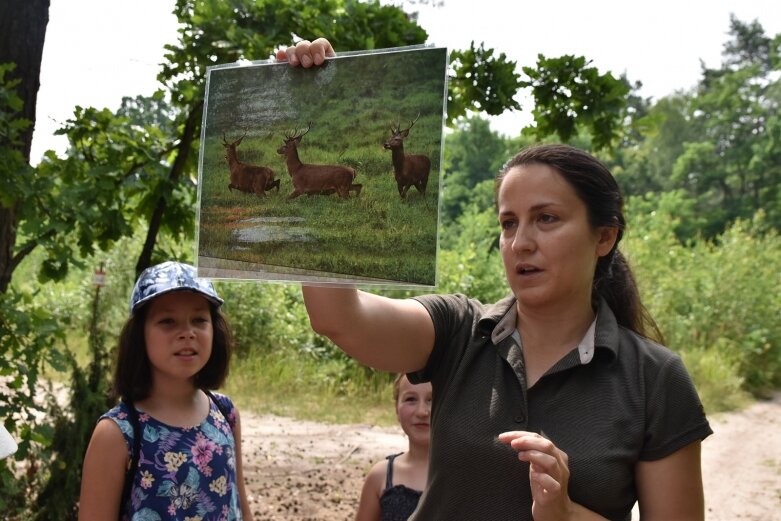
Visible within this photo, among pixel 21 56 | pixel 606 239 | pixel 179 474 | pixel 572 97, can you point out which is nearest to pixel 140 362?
pixel 179 474

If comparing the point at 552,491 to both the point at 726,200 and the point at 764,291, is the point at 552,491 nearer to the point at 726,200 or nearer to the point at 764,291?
the point at 764,291

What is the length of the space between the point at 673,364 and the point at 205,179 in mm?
966

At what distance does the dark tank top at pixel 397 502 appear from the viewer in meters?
2.54

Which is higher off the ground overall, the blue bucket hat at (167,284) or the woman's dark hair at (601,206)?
the woman's dark hair at (601,206)

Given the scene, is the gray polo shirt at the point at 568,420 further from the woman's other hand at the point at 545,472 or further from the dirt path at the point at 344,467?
the dirt path at the point at 344,467

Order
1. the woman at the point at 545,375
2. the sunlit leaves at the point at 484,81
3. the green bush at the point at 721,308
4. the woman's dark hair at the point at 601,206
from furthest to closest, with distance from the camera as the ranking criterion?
the green bush at the point at 721,308 → the sunlit leaves at the point at 484,81 → the woman's dark hair at the point at 601,206 → the woman at the point at 545,375

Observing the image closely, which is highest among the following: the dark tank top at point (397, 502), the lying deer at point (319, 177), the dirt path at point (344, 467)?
the lying deer at point (319, 177)

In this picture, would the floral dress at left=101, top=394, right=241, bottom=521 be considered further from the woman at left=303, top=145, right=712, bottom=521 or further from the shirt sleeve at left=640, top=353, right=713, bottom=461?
the shirt sleeve at left=640, top=353, right=713, bottom=461

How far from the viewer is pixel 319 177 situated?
1.46 m

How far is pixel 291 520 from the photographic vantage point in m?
4.67

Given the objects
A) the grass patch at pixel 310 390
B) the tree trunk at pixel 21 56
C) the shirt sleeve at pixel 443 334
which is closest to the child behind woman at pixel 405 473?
the shirt sleeve at pixel 443 334

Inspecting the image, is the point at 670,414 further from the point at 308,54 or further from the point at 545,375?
the point at 308,54

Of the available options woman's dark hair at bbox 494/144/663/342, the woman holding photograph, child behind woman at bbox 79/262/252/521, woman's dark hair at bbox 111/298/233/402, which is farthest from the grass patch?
the woman holding photograph

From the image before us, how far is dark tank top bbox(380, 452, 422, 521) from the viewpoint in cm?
254
